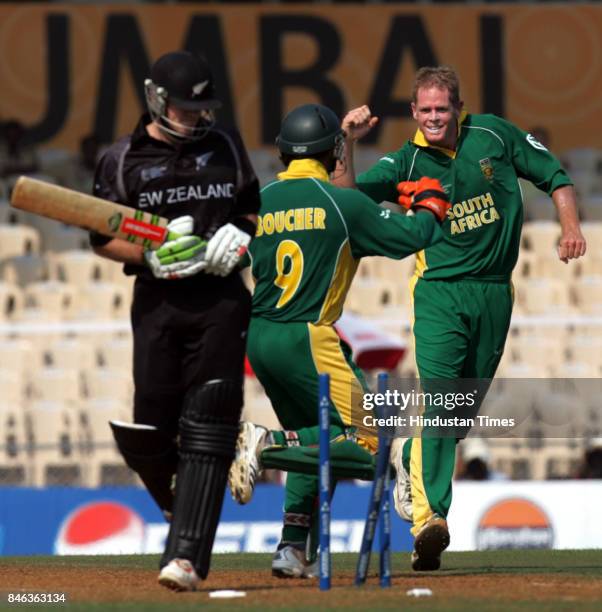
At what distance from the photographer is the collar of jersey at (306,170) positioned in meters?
7.45

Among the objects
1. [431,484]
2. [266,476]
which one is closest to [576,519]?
[266,476]

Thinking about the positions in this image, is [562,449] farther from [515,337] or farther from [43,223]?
[43,223]

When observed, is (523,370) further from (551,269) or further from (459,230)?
(459,230)

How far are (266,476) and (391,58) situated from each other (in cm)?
813

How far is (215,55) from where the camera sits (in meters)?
19.8

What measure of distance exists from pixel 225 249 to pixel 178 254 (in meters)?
0.17

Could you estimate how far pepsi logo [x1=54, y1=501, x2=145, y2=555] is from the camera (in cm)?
1177

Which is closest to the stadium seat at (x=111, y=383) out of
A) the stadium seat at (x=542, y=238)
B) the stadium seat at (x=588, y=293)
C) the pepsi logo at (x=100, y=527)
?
the pepsi logo at (x=100, y=527)

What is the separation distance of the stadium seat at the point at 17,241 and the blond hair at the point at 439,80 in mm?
8853

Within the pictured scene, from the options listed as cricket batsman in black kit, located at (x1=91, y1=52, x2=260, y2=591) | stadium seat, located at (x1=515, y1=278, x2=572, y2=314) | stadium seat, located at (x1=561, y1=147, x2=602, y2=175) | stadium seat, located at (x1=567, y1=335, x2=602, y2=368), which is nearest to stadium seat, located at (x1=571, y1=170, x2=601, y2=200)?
stadium seat, located at (x1=561, y1=147, x2=602, y2=175)

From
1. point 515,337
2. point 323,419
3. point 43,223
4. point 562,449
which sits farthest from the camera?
point 43,223

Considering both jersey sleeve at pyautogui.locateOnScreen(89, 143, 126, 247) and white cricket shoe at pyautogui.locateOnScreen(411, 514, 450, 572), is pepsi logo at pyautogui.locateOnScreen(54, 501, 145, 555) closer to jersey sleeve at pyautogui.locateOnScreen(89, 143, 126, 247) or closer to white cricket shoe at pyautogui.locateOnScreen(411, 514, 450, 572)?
white cricket shoe at pyautogui.locateOnScreen(411, 514, 450, 572)

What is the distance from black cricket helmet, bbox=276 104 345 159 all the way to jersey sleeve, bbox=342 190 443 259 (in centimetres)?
28

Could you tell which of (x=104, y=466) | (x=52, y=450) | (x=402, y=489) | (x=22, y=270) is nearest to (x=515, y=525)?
(x=104, y=466)
